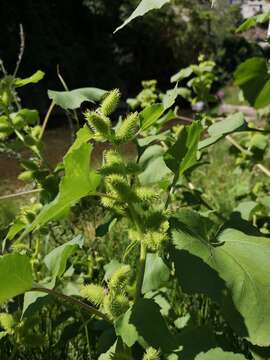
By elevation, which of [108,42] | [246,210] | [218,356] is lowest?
[108,42]

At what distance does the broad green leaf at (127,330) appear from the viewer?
685mm

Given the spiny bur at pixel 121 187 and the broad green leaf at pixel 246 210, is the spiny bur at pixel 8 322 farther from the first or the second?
the broad green leaf at pixel 246 210

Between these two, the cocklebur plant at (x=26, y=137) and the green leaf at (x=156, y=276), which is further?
the cocklebur plant at (x=26, y=137)

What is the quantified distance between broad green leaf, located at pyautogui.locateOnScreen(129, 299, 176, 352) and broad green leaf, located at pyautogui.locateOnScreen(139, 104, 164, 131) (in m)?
0.26

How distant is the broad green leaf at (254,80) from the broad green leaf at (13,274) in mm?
644

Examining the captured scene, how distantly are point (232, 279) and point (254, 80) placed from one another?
58cm

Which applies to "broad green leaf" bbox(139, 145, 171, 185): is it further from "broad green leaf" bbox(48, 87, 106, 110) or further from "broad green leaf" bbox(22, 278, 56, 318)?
"broad green leaf" bbox(22, 278, 56, 318)

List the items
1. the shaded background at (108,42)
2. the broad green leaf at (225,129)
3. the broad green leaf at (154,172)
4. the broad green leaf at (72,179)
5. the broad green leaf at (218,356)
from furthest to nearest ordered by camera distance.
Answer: the shaded background at (108,42)
the broad green leaf at (154,172)
the broad green leaf at (225,129)
the broad green leaf at (218,356)
the broad green leaf at (72,179)

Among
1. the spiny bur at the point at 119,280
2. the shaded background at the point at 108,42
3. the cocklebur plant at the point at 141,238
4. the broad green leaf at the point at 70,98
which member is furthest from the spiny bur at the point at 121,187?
the shaded background at the point at 108,42

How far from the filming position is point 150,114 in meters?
0.80

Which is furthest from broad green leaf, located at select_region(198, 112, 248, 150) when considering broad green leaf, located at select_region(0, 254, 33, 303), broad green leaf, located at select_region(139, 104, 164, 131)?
broad green leaf, located at select_region(0, 254, 33, 303)

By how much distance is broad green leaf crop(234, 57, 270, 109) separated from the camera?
1.11m

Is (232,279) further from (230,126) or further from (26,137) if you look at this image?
(26,137)

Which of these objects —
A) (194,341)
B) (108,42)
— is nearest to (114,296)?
(194,341)
